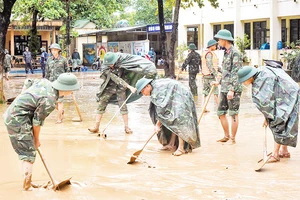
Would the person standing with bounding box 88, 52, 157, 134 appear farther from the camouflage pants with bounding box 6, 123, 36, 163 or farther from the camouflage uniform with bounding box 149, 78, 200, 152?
the camouflage pants with bounding box 6, 123, 36, 163

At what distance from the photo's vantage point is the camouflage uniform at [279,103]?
24.0 feet

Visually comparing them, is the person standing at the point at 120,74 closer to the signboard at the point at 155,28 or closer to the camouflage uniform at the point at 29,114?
the camouflage uniform at the point at 29,114

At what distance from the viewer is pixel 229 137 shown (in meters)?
9.44

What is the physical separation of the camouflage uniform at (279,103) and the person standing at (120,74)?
2.99 m

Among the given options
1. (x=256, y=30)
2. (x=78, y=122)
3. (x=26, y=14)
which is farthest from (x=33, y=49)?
(x=78, y=122)

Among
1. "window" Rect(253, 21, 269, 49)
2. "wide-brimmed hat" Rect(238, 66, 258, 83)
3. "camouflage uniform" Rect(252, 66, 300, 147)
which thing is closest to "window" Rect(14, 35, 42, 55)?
"window" Rect(253, 21, 269, 49)

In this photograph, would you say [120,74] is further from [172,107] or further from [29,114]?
[29,114]

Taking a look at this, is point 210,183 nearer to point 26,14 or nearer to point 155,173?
point 155,173

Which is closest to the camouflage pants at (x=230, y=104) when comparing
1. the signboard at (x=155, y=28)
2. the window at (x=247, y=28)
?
the window at (x=247, y=28)

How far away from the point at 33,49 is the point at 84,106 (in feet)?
69.6

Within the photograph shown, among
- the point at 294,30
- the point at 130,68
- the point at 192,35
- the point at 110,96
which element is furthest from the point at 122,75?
the point at 192,35

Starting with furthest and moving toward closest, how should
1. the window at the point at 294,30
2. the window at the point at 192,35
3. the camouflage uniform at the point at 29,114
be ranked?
the window at the point at 192,35 < the window at the point at 294,30 < the camouflage uniform at the point at 29,114

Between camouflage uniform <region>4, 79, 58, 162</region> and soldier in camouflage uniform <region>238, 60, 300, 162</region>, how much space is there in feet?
8.83

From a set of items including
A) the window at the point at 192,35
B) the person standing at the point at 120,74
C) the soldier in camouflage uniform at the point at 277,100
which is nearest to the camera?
the soldier in camouflage uniform at the point at 277,100
